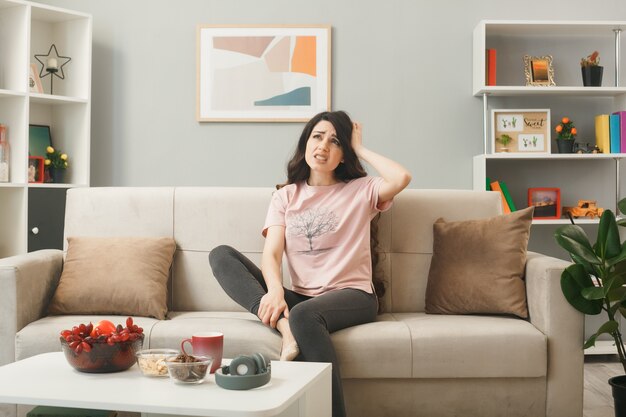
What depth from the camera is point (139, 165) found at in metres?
4.52

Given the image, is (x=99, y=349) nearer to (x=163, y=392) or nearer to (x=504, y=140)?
(x=163, y=392)

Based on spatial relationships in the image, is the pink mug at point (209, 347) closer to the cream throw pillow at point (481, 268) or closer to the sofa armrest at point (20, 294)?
the sofa armrest at point (20, 294)

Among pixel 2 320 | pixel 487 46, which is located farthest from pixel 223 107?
pixel 2 320

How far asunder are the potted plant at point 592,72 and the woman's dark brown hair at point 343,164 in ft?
5.89

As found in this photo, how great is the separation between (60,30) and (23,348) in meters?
2.37

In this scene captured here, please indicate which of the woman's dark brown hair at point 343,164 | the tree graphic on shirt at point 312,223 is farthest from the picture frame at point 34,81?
the tree graphic on shirt at point 312,223

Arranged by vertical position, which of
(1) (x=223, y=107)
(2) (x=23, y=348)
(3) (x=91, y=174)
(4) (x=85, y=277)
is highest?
(1) (x=223, y=107)

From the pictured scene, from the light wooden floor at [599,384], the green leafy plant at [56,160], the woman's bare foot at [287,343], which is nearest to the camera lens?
the woman's bare foot at [287,343]

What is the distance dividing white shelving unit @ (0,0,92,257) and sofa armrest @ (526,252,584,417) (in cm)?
264

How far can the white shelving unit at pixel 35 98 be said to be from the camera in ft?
13.3

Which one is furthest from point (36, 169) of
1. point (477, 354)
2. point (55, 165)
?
point (477, 354)

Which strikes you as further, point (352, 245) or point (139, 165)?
point (139, 165)

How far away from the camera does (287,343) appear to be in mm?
2516

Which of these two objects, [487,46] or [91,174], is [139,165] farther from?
[487,46]
